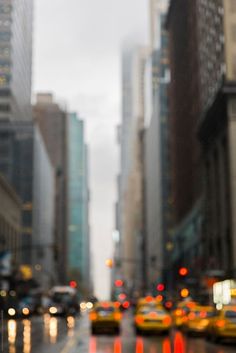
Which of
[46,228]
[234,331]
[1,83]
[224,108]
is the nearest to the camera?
[234,331]

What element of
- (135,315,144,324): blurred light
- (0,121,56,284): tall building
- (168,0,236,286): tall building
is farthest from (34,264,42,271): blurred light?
(135,315,144,324): blurred light

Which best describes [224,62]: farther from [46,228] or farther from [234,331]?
[46,228]

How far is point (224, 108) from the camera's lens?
258 ft

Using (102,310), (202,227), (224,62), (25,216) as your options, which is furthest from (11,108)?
(102,310)

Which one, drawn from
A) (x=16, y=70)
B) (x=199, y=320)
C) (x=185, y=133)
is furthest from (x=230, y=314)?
(x=185, y=133)

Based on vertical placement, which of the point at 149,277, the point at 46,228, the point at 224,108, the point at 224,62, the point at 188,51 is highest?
the point at 188,51

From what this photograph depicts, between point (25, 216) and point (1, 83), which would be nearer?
point (1, 83)

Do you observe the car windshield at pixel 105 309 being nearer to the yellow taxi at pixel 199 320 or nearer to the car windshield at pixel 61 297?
the yellow taxi at pixel 199 320

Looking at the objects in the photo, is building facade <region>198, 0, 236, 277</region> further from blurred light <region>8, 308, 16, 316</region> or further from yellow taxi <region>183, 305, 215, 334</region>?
yellow taxi <region>183, 305, 215, 334</region>

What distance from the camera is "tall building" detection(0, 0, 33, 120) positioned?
86.0 m

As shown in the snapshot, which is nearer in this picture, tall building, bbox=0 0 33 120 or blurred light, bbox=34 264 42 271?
tall building, bbox=0 0 33 120

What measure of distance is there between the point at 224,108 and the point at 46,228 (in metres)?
120

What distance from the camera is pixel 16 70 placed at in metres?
112

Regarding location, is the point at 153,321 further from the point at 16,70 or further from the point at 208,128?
the point at 16,70
